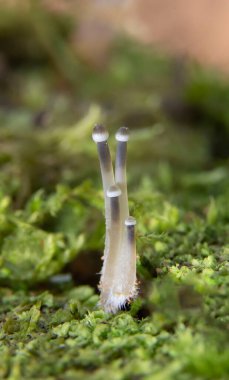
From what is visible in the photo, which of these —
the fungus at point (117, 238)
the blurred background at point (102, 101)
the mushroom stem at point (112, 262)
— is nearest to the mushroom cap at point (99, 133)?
the fungus at point (117, 238)

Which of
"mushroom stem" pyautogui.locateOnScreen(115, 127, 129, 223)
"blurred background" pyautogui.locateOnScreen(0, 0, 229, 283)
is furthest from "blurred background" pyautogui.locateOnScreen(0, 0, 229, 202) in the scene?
"mushroom stem" pyautogui.locateOnScreen(115, 127, 129, 223)

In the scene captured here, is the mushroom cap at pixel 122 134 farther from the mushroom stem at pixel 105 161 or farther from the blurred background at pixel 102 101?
the blurred background at pixel 102 101

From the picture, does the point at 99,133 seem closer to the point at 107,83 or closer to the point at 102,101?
the point at 102,101

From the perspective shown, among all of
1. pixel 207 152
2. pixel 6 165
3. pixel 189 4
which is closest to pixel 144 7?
pixel 189 4

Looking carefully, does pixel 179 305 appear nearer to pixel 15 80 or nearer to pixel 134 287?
pixel 134 287

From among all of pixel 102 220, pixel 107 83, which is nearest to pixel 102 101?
pixel 107 83
